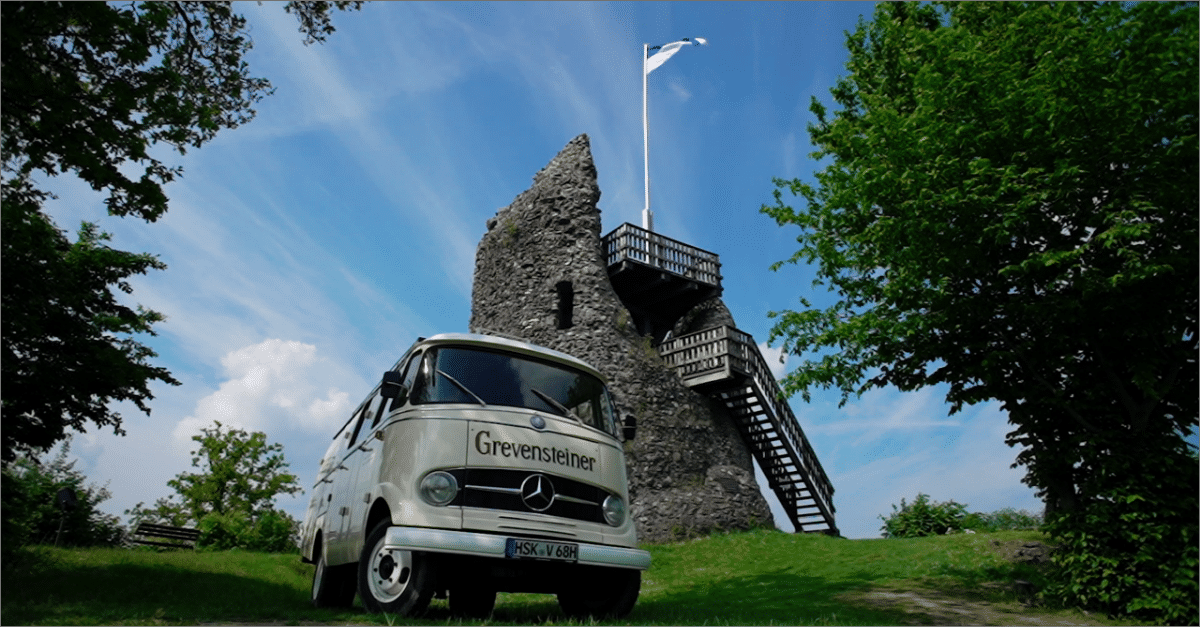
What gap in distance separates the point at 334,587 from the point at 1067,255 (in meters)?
10.4

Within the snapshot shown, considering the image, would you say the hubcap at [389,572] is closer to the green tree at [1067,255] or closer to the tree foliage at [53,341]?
the tree foliage at [53,341]

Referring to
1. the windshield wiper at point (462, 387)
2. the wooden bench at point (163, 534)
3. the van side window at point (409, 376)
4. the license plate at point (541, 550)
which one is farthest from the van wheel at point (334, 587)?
the wooden bench at point (163, 534)

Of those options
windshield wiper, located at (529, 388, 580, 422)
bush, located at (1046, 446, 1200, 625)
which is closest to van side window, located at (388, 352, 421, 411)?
windshield wiper, located at (529, 388, 580, 422)

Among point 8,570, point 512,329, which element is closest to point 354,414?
point 8,570

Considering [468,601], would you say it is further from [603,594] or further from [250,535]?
[250,535]

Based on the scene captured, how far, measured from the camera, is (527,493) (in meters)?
6.93

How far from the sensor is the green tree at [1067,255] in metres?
9.59

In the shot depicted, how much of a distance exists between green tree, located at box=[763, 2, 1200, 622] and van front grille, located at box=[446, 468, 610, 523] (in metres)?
6.79

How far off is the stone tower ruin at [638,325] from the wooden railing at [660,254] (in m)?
0.05

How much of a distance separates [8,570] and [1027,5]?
16.1m

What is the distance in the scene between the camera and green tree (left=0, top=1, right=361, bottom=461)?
791cm

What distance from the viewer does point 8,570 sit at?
8.88 meters

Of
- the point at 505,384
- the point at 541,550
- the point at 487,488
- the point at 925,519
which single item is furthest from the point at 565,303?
the point at 541,550

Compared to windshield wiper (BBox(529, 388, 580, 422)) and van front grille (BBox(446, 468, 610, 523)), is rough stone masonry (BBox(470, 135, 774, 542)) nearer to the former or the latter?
windshield wiper (BBox(529, 388, 580, 422))
